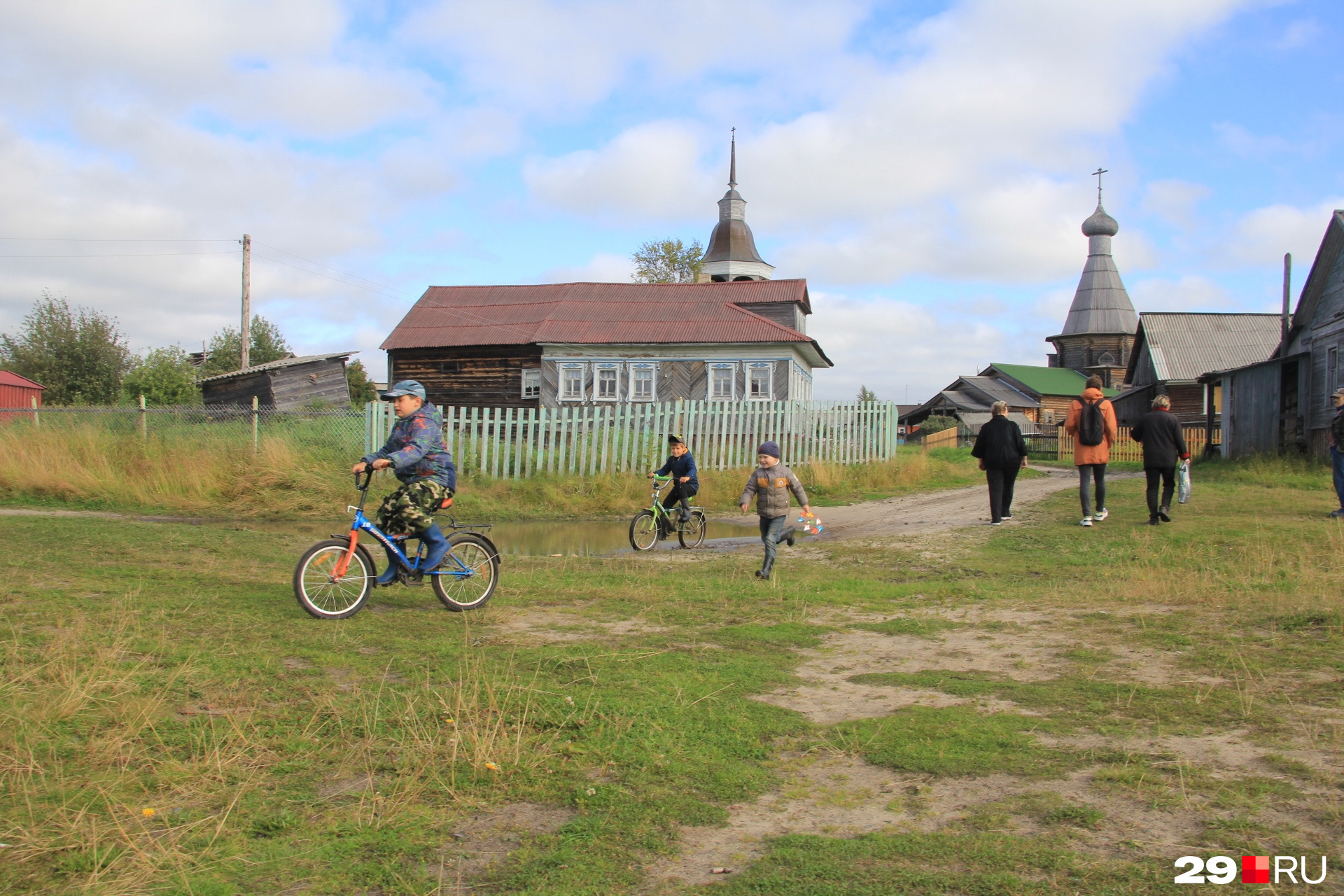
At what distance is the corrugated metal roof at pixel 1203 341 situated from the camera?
3641 centimetres

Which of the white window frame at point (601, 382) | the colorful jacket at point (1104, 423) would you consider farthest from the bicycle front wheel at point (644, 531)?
the white window frame at point (601, 382)

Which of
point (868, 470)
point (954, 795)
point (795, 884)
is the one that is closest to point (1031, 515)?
point (868, 470)

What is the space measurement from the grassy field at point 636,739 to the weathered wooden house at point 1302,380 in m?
17.9

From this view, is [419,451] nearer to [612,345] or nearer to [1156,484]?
[1156,484]

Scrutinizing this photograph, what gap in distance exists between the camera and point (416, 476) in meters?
7.12

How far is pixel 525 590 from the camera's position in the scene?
818 centimetres

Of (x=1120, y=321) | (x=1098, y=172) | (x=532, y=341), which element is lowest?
(x=532, y=341)

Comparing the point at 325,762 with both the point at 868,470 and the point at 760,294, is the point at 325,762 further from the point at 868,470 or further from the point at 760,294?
the point at 760,294

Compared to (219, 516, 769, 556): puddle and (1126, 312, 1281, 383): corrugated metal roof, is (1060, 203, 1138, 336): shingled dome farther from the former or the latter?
(219, 516, 769, 556): puddle

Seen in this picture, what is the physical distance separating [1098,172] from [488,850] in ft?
260

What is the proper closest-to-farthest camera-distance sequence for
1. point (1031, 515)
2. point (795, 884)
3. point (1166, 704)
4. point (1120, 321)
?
point (795, 884)
point (1166, 704)
point (1031, 515)
point (1120, 321)

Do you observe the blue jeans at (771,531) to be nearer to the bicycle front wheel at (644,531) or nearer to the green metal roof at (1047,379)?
the bicycle front wheel at (644,531)

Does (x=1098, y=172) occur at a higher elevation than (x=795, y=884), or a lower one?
higher

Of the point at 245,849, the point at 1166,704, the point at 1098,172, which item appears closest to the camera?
the point at 245,849
